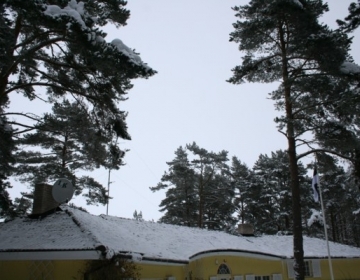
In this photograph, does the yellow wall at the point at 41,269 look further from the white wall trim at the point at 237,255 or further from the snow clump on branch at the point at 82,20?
the snow clump on branch at the point at 82,20

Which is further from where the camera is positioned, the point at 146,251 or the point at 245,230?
the point at 245,230

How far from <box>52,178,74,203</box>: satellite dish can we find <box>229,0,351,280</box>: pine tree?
9310mm

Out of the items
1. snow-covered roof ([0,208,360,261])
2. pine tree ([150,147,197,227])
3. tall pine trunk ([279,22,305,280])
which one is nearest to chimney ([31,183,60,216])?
snow-covered roof ([0,208,360,261])

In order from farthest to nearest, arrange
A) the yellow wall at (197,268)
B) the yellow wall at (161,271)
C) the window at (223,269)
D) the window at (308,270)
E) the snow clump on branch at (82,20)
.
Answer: the window at (308,270)
the window at (223,269)
the yellow wall at (161,271)
the yellow wall at (197,268)
the snow clump on branch at (82,20)

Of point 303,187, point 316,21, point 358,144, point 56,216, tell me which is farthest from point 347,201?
point 56,216

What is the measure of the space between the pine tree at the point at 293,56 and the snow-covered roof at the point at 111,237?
18.7 feet

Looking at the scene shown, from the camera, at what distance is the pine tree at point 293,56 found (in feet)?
48.9

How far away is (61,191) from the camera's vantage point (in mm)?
15055

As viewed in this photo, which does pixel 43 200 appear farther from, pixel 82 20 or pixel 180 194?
pixel 180 194

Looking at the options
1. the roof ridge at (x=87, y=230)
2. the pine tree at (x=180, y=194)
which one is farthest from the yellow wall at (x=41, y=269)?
the pine tree at (x=180, y=194)

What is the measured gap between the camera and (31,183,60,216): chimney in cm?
1530

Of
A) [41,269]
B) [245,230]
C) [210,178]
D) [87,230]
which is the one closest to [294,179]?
[87,230]

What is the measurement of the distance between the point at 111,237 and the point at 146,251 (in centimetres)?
154

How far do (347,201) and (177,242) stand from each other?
2763 centimetres
